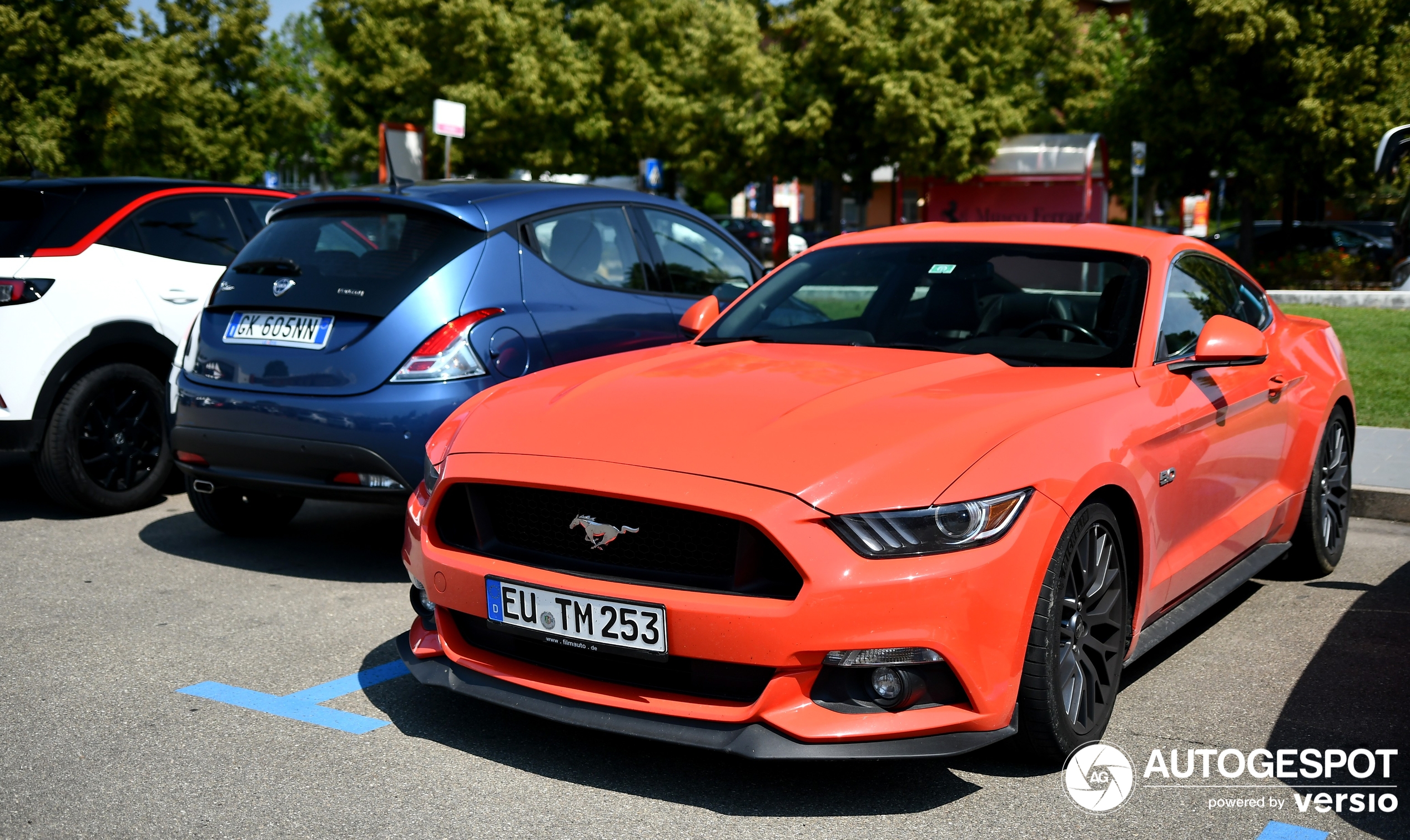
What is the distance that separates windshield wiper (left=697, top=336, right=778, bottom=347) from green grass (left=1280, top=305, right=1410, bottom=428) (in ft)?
16.0

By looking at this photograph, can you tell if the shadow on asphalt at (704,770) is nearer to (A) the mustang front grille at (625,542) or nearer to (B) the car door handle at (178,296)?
(A) the mustang front grille at (625,542)

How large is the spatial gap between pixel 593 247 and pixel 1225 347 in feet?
10.1

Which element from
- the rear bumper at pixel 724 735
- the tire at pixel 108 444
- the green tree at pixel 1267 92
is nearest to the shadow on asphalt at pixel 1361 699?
the rear bumper at pixel 724 735

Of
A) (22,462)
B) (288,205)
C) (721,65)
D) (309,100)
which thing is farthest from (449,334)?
(309,100)

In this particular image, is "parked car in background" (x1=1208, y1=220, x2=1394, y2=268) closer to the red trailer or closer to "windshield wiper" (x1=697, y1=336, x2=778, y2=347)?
the red trailer

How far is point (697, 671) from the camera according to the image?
325 centimetres

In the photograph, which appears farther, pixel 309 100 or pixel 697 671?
pixel 309 100

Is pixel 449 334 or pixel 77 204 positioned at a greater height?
pixel 77 204

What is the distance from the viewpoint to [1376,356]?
1188cm

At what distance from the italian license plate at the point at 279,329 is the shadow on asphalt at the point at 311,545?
2.33 ft

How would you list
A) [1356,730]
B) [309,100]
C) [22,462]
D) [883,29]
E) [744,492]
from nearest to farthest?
[744,492] → [1356,730] → [22,462] → [883,29] → [309,100]

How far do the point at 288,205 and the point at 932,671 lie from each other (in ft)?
13.4

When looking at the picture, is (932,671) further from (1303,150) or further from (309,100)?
(309,100)

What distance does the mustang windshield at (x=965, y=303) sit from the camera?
4.38 metres
